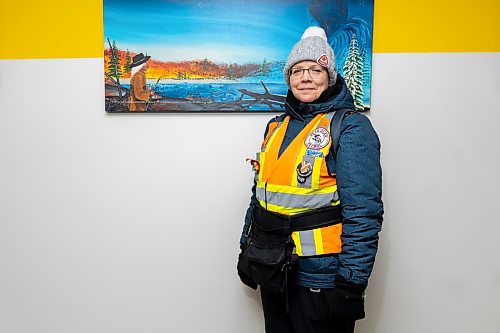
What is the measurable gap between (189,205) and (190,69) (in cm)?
53

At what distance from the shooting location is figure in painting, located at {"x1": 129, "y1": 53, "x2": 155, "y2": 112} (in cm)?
164

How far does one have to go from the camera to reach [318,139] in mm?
1226

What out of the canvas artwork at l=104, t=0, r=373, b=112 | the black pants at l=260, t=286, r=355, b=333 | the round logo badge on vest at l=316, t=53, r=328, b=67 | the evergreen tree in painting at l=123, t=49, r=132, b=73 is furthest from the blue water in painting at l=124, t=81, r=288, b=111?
the black pants at l=260, t=286, r=355, b=333

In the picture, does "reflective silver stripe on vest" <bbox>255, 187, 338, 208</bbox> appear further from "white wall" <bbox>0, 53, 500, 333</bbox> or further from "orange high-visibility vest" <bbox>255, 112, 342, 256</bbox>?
"white wall" <bbox>0, 53, 500, 333</bbox>

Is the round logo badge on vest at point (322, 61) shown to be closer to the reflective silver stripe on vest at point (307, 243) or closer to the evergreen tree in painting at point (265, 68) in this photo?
the evergreen tree in painting at point (265, 68)

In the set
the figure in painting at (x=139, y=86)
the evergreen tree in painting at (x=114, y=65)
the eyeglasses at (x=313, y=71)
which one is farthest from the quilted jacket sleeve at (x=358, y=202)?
the evergreen tree in painting at (x=114, y=65)

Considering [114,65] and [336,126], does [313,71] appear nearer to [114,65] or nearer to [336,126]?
[336,126]

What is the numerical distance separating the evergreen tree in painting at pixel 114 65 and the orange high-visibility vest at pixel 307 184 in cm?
76
